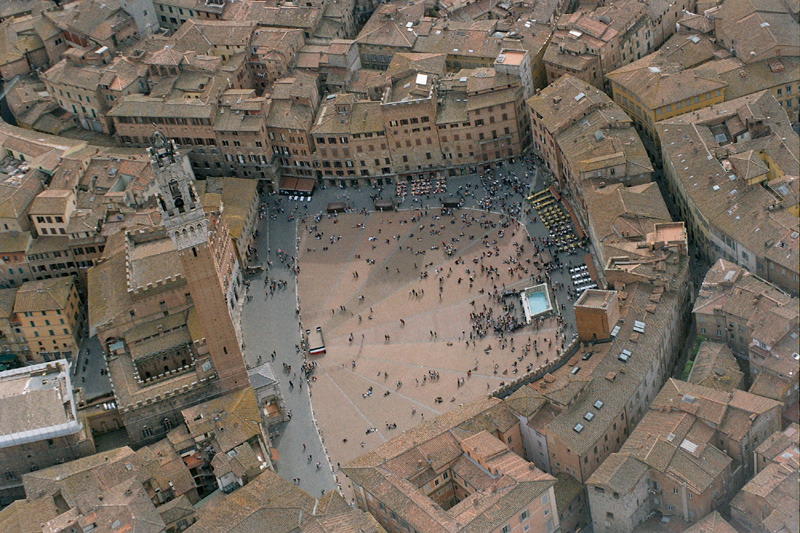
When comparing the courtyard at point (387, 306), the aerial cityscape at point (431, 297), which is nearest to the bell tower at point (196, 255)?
the aerial cityscape at point (431, 297)

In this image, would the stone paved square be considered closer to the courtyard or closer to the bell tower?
the courtyard

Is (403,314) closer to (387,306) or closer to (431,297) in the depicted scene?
(387,306)

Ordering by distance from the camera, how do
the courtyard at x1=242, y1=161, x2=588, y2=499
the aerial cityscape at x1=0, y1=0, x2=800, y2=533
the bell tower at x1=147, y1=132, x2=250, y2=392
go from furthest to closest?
the courtyard at x1=242, y1=161, x2=588, y2=499 → the bell tower at x1=147, y1=132, x2=250, y2=392 → the aerial cityscape at x1=0, y1=0, x2=800, y2=533

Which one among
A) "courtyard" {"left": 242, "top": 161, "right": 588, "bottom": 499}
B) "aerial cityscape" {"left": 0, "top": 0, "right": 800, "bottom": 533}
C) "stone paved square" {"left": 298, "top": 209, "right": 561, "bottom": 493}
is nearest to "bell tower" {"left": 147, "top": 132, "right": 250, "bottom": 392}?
"aerial cityscape" {"left": 0, "top": 0, "right": 800, "bottom": 533}

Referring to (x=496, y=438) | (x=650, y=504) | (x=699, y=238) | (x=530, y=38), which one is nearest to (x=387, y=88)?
(x=530, y=38)

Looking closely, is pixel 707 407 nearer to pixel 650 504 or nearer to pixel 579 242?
pixel 650 504

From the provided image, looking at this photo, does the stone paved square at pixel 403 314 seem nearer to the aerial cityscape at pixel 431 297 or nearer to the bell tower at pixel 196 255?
the aerial cityscape at pixel 431 297

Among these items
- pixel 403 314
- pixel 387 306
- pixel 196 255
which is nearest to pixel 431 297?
pixel 403 314
